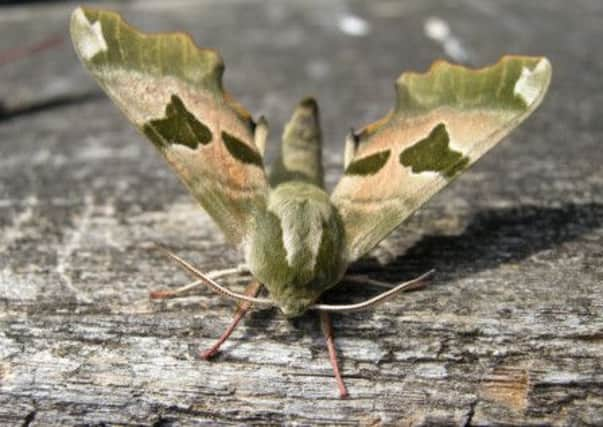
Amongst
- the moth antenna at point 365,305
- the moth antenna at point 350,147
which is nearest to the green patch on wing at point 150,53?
the moth antenna at point 350,147

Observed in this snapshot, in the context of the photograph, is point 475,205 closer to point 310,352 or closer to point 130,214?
point 310,352

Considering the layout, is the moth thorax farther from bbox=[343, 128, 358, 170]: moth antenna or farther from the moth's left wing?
bbox=[343, 128, 358, 170]: moth antenna

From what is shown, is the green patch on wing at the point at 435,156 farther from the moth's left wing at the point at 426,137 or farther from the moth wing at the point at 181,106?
the moth wing at the point at 181,106

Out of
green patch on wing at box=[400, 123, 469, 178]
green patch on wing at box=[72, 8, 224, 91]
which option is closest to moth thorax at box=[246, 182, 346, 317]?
green patch on wing at box=[400, 123, 469, 178]

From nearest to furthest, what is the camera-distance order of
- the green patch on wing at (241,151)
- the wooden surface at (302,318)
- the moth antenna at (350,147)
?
the wooden surface at (302,318) → the green patch on wing at (241,151) → the moth antenna at (350,147)

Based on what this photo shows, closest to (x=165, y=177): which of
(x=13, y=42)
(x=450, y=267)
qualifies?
(x=450, y=267)

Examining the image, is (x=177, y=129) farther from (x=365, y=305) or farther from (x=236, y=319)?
(x=365, y=305)
